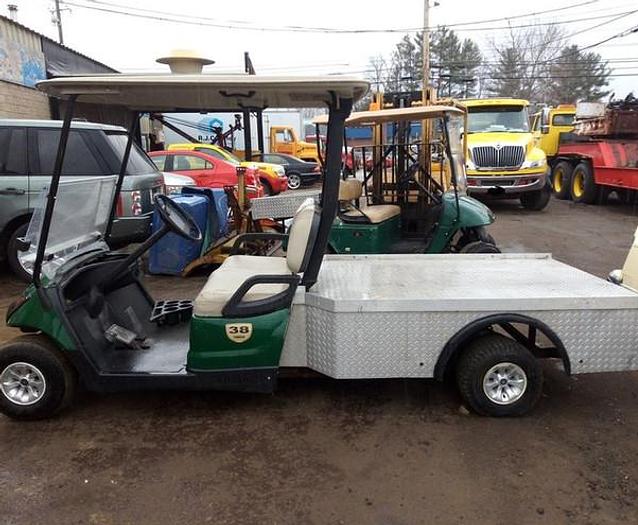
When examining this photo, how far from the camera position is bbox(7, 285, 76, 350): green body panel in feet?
10.6

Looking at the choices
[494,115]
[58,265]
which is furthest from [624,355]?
[494,115]

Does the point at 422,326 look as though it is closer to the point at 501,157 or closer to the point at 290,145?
the point at 501,157

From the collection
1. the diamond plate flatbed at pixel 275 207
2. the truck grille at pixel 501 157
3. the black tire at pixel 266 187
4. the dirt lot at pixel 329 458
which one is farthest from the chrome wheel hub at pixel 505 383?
the black tire at pixel 266 187

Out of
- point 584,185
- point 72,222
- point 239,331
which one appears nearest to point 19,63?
point 72,222

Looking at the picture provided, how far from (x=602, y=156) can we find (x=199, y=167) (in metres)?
9.38

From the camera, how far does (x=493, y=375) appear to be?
3.35 m

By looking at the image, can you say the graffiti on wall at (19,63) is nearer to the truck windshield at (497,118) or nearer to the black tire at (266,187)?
the black tire at (266,187)

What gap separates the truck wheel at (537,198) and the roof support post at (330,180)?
1091 cm

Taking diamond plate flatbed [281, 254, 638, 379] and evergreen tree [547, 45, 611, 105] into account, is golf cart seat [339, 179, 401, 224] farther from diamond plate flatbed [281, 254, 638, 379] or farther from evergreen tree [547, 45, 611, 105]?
evergreen tree [547, 45, 611, 105]

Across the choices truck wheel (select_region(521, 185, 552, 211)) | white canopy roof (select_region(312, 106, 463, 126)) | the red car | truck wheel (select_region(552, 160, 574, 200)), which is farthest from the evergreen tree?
white canopy roof (select_region(312, 106, 463, 126))

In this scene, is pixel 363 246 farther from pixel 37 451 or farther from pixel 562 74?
pixel 562 74

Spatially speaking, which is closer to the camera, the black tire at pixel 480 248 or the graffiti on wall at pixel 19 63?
the black tire at pixel 480 248

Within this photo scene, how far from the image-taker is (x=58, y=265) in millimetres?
3352

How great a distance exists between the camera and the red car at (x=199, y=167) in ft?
41.4
